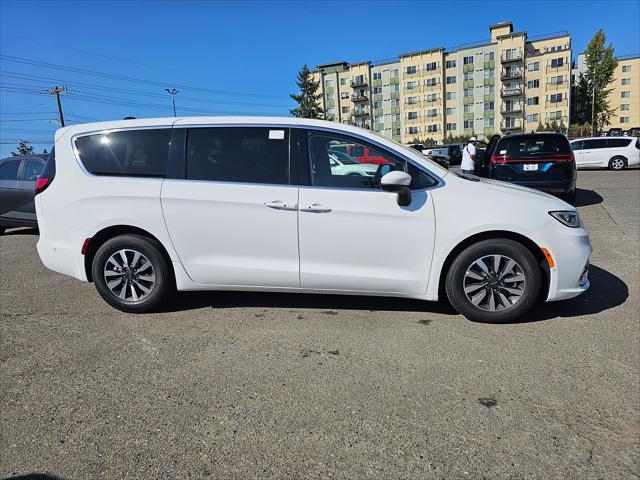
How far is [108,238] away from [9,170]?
624 centimetres

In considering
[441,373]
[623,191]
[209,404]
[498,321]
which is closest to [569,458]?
[441,373]

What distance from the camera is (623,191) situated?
12.6 m

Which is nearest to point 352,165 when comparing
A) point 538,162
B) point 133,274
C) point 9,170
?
point 133,274

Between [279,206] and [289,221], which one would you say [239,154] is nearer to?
[279,206]

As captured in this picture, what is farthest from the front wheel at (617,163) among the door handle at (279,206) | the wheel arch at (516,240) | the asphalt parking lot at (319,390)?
the door handle at (279,206)

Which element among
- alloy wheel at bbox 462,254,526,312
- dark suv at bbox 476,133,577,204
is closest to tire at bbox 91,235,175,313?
alloy wheel at bbox 462,254,526,312

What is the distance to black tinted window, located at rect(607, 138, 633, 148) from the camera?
20438mm

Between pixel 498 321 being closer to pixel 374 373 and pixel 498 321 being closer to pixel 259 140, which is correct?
pixel 374 373

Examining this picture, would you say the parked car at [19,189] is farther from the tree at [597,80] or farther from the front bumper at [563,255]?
the tree at [597,80]

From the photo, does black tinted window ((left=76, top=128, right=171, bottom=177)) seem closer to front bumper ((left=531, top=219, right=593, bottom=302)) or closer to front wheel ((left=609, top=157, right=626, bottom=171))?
front bumper ((left=531, top=219, right=593, bottom=302))

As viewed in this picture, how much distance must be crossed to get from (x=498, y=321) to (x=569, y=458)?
1.69 metres

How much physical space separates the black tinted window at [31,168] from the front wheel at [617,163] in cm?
2223

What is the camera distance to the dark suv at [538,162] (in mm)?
9352

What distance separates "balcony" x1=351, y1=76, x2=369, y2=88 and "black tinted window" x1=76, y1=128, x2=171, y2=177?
294 ft
